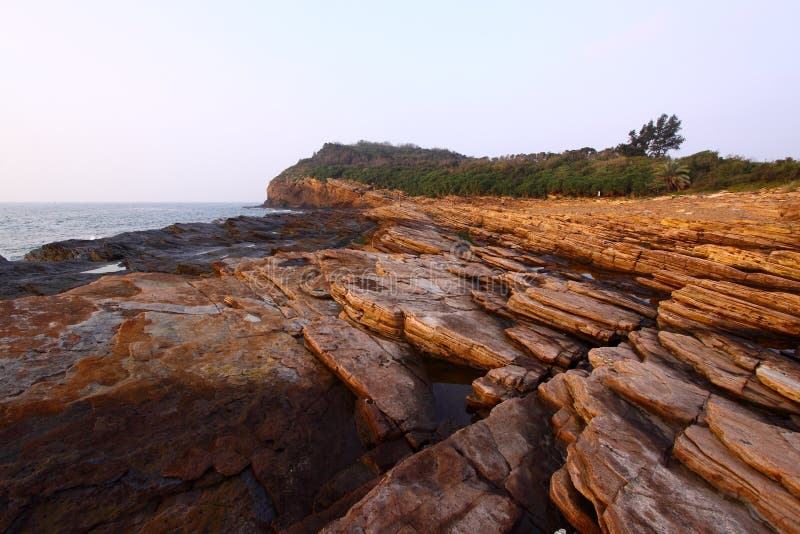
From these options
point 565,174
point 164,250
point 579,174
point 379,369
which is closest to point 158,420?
point 379,369

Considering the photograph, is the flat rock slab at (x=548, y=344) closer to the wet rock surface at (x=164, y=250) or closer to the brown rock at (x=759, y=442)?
the brown rock at (x=759, y=442)

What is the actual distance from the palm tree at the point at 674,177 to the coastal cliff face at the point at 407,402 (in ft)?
70.3

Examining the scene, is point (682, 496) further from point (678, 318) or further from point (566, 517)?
point (678, 318)

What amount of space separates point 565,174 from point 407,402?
46273 millimetres

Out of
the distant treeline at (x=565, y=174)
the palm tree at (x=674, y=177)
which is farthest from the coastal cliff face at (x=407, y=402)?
the palm tree at (x=674, y=177)

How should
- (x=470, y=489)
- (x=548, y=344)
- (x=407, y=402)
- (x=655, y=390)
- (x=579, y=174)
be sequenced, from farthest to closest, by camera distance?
(x=579, y=174), (x=548, y=344), (x=407, y=402), (x=655, y=390), (x=470, y=489)

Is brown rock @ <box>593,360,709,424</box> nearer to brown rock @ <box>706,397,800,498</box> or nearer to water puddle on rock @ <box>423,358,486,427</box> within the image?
brown rock @ <box>706,397,800,498</box>

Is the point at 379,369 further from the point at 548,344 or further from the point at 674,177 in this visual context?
the point at 674,177

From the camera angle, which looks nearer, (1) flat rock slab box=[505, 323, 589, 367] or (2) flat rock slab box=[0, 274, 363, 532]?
(2) flat rock slab box=[0, 274, 363, 532]

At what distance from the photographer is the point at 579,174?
140 ft

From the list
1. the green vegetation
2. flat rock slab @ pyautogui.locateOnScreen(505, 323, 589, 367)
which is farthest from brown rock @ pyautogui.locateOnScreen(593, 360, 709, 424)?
the green vegetation

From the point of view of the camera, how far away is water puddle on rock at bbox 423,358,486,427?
8008 millimetres

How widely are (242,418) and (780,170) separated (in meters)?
38.9

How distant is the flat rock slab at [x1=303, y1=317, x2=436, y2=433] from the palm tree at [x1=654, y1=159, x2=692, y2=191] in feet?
118
